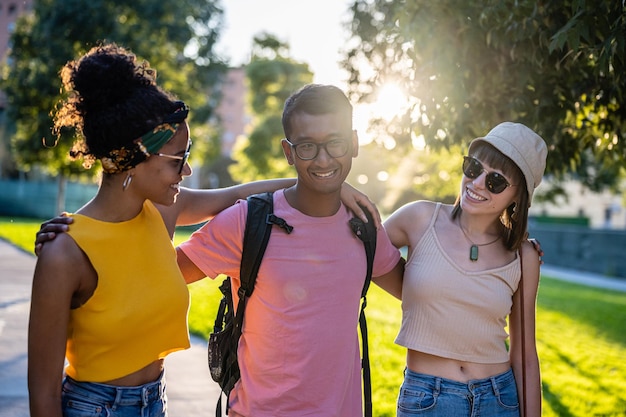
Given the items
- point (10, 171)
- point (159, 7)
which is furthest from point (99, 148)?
point (10, 171)

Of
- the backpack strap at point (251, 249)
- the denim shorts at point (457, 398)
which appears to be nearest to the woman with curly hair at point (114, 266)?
the backpack strap at point (251, 249)

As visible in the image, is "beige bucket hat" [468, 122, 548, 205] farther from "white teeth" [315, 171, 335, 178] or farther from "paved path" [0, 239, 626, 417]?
"paved path" [0, 239, 626, 417]

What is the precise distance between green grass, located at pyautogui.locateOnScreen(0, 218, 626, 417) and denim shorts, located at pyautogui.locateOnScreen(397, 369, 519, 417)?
3.19 meters

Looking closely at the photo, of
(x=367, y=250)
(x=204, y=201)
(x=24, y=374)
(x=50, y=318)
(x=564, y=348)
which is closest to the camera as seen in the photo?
(x=50, y=318)

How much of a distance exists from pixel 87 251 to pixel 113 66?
1.98ft

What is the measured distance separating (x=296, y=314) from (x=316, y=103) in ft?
2.52

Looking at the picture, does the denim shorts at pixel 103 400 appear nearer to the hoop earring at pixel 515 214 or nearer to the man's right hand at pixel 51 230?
the man's right hand at pixel 51 230

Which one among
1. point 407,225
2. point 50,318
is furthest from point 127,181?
point 407,225

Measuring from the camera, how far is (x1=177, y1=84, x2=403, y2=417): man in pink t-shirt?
2.76 m

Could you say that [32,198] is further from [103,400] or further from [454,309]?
[103,400]

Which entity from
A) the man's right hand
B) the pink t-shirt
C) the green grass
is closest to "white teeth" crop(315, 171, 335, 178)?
the pink t-shirt

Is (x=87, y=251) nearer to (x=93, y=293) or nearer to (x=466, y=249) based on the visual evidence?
(x=93, y=293)

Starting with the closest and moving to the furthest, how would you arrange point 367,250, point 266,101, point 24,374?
point 367,250 → point 24,374 → point 266,101

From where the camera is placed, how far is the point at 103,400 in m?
2.46
